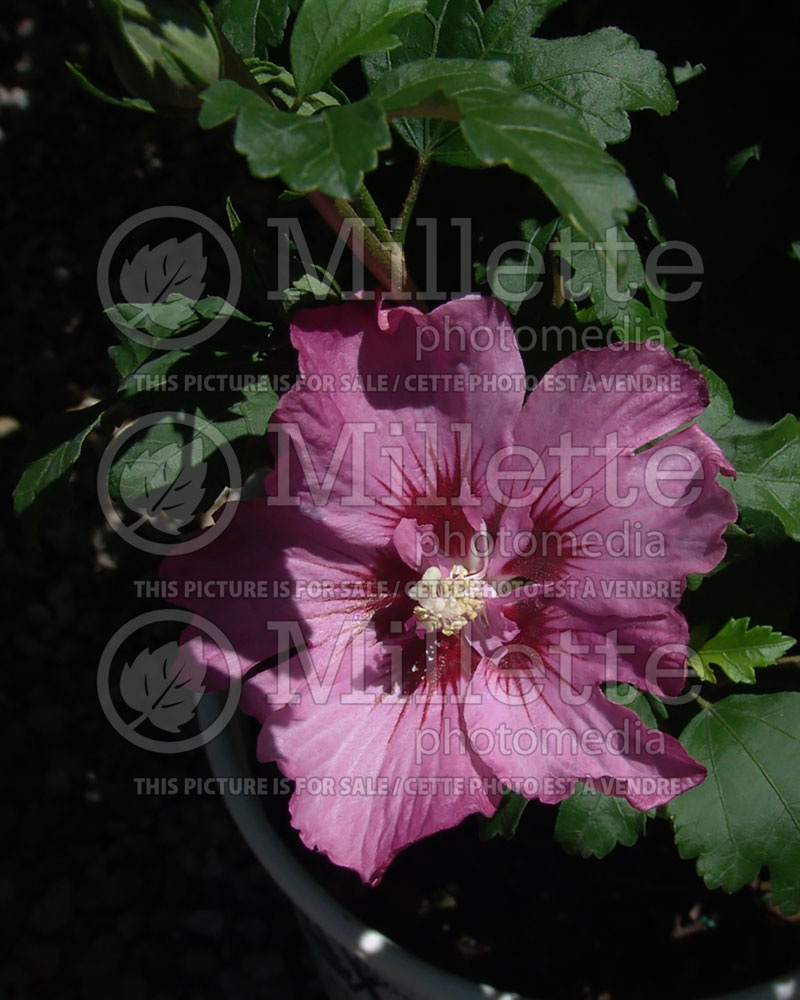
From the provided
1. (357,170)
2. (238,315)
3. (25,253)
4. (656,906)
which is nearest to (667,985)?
(656,906)

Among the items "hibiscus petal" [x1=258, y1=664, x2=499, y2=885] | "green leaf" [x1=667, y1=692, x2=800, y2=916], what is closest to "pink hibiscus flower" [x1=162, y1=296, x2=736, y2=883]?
"hibiscus petal" [x1=258, y1=664, x2=499, y2=885]

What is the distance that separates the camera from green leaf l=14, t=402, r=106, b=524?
2.89 ft

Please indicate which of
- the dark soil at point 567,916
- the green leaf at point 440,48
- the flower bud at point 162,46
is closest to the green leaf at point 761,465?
the green leaf at point 440,48

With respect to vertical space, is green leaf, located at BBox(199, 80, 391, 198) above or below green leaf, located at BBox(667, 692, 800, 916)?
above

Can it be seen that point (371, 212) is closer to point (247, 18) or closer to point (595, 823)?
point (247, 18)

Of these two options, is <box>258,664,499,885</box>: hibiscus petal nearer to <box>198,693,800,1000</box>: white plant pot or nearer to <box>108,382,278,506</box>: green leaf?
<box>108,382,278,506</box>: green leaf

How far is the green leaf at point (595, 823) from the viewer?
106 cm

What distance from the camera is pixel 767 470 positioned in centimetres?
100

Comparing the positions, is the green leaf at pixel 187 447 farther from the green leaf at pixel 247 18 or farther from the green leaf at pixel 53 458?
the green leaf at pixel 247 18

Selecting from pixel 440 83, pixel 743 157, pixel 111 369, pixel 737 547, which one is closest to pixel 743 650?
pixel 737 547

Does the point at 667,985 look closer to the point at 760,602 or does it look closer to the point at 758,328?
the point at 760,602

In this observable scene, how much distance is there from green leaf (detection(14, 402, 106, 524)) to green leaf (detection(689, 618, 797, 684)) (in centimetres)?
63

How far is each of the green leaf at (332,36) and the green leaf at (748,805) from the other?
0.76 metres

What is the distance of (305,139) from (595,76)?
362 millimetres
